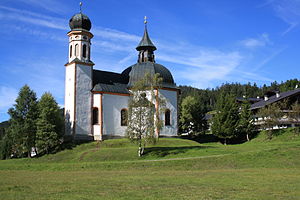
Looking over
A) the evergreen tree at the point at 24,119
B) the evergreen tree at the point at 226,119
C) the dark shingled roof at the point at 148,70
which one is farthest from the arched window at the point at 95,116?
the evergreen tree at the point at 226,119

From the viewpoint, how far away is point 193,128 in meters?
59.1

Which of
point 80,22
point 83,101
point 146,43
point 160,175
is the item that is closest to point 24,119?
point 83,101

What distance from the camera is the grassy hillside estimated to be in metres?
12.5

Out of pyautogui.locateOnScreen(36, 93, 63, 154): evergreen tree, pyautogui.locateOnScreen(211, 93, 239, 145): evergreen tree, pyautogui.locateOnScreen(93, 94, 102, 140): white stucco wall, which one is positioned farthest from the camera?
pyautogui.locateOnScreen(211, 93, 239, 145): evergreen tree

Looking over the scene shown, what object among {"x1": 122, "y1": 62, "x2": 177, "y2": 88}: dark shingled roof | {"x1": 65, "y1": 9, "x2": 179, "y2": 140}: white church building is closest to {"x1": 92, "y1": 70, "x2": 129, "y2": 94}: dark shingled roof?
{"x1": 65, "y1": 9, "x2": 179, "y2": 140}: white church building

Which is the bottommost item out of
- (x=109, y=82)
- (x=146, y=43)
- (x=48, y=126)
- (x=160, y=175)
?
(x=160, y=175)

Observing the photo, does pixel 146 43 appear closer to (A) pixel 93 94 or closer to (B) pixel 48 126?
(A) pixel 93 94

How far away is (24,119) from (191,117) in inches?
1127

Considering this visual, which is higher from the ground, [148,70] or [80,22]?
[80,22]

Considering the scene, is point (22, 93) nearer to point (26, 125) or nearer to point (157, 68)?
point (26, 125)

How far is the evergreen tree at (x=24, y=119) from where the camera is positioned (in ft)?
130

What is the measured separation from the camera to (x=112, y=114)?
44.3 m

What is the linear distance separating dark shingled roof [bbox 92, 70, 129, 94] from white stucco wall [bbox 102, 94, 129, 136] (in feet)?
3.23

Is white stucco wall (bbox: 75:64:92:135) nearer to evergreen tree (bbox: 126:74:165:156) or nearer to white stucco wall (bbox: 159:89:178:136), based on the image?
white stucco wall (bbox: 159:89:178:136)
